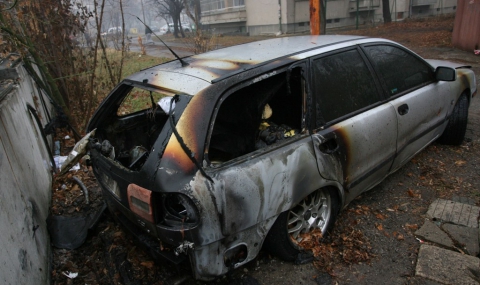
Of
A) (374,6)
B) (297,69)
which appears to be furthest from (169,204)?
(374,6)

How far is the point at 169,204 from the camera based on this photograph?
2324 millimetres

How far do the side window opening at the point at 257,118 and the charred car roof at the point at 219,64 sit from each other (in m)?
0.23

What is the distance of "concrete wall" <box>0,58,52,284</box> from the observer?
2266 mm

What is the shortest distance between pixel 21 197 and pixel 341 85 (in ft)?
9.25

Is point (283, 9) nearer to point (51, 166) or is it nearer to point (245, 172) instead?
point (51, 166)

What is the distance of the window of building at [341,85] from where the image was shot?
289 cm

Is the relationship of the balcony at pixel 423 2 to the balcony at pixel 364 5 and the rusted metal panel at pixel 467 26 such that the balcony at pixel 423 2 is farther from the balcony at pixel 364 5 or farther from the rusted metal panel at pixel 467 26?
the rusted metal panel at pixel 467 26

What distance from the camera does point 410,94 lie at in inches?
142

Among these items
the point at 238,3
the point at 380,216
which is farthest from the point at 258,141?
the point at 238,3

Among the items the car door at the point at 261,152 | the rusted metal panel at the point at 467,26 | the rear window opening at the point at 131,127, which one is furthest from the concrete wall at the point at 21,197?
the rusted metal panel at the point at 467,26

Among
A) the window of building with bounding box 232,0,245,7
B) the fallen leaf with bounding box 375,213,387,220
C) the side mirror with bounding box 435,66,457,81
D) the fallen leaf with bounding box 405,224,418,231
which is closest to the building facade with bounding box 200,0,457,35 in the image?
the window of building with bounding box 232,0,245,7

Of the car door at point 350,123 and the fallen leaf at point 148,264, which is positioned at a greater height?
the car door at point 350,123

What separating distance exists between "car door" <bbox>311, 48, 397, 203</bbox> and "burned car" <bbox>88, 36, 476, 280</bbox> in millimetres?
12

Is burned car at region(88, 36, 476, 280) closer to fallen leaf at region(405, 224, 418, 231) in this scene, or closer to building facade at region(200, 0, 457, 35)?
fallen leaf at region(405, 224, 418, 231)
